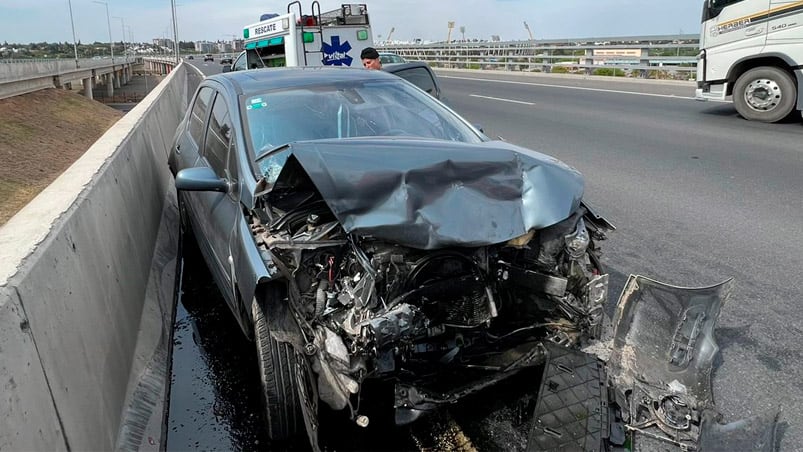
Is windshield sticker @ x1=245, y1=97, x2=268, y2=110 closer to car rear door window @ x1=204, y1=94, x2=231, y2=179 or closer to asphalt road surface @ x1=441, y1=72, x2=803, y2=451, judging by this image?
car rear door window @ x1=204, y1=94, x2=231, y2=179

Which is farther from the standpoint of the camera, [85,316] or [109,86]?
[109,86]

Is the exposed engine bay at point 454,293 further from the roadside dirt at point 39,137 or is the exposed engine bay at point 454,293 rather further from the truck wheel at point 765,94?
the truck wheel at point 765,94

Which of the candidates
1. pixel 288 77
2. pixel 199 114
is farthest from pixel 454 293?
pixel 199 114

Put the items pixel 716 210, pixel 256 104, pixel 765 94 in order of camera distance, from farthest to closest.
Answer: pixel 765 94 → pixel 716 210 → pixel 256 104

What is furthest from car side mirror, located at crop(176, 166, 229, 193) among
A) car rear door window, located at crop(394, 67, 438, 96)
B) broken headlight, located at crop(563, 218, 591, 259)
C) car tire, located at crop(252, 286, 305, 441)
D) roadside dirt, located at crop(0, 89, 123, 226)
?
roadside dirt, located at crop(0, 89, 123, 226)

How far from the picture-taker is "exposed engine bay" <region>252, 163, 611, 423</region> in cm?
262

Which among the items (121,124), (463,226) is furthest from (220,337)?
(121,124)

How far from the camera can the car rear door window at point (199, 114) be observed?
486cm

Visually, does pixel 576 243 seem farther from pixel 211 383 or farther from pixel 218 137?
pixel 218 137

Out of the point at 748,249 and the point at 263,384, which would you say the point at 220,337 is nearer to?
the point at 263,384

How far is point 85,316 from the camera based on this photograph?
8.61 feet

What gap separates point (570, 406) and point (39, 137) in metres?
17.3

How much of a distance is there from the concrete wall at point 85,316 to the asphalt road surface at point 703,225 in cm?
32

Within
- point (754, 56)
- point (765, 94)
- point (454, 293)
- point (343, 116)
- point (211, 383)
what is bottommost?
point (211, 383)
